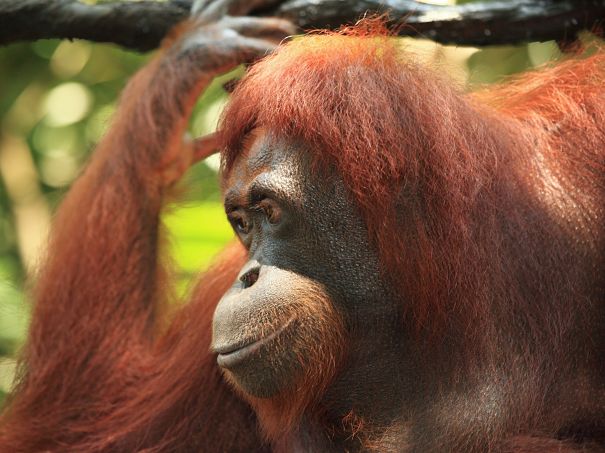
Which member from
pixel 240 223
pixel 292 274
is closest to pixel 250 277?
pixel 292 274

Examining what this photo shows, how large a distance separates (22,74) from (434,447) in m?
4.01

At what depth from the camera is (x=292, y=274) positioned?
2.87 m

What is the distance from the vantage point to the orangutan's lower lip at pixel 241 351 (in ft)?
9.16

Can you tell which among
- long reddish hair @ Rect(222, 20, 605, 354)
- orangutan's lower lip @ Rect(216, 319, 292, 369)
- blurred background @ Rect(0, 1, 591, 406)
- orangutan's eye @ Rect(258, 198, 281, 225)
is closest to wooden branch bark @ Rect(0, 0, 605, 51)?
long reddish hair @ Rect(222, 20, 605, 354)

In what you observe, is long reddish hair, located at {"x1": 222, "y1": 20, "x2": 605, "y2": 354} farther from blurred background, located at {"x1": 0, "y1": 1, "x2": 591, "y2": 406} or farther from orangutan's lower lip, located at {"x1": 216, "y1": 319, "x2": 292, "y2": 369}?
blurred background, located at {"x1": 0, "y1": 1, "x2": 591, "y2": 406}

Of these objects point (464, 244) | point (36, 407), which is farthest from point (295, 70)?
point (36, 407)

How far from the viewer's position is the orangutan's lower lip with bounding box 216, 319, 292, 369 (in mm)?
2791

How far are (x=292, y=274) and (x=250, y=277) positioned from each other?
0.43 ft

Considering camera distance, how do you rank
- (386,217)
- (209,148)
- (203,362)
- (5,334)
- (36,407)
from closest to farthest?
1. (386,217)
2. (203,362)
3. (36,407)
4. (209,148)
5. (5,334)

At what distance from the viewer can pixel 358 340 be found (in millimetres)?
2979

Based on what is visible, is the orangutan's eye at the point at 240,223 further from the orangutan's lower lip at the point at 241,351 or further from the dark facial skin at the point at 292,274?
the orangutan's lower lip at the point at 241,351

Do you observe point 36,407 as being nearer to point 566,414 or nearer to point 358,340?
point 358,340

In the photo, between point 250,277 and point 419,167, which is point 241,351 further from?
point 419,167

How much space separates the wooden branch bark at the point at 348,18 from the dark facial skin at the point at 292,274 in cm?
108
